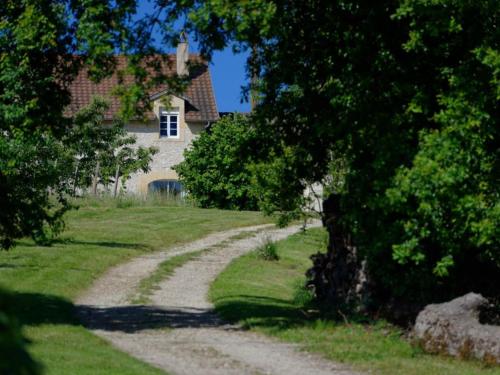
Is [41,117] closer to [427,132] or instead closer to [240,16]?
[240,16]

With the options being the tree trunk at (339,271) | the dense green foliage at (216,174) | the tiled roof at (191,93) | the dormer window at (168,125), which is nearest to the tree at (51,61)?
the tree trunk at (339,271)

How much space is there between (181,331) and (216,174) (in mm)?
29586

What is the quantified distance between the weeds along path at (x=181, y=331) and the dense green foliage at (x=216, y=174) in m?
19.2

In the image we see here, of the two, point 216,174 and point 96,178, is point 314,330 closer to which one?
point 216,174

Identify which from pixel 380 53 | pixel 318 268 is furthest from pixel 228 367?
pixel 318 268

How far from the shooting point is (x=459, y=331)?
12.4m

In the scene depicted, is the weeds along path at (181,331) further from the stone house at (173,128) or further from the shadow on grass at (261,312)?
the stone house at (173,128)

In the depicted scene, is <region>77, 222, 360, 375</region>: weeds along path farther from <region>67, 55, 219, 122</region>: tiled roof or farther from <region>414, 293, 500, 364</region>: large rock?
<region>67, 55, 219, 122</region>: tiled roof

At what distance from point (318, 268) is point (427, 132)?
5.07 meters

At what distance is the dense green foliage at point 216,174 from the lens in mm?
43688

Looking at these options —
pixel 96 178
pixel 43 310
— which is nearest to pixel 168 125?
pixel 96 178

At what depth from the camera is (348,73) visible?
1439 centimetres

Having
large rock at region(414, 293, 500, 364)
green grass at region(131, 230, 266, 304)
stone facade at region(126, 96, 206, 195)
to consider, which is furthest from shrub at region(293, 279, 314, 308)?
stone facade at region(126, 96, 206, 195)

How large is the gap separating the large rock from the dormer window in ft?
139
